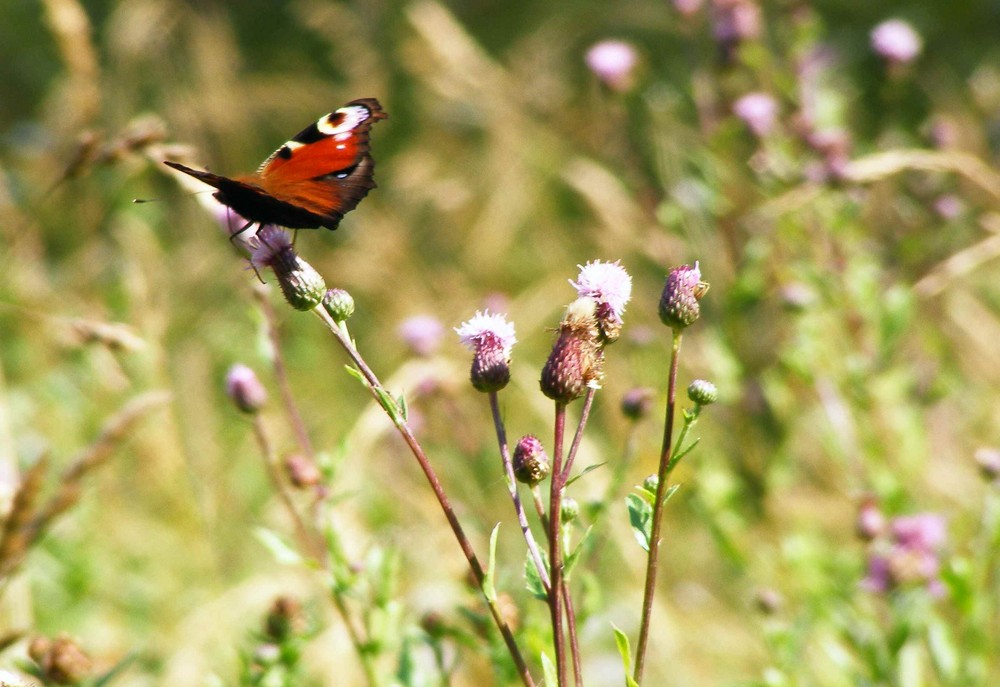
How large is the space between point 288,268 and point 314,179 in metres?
0.21

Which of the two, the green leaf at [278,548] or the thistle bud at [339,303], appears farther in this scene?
the green leaf at [278,548]

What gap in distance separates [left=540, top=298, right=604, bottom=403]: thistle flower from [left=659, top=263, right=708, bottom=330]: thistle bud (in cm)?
8

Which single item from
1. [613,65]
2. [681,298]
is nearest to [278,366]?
[681,298]

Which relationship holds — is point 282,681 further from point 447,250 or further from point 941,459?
point 447,250

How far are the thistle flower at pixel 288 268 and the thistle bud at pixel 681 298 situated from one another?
39cm

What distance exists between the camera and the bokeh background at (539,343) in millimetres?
2357

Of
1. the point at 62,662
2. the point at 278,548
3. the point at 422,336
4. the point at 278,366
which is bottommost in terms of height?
the point at 62,662

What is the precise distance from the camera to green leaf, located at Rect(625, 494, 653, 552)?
44.7 inches

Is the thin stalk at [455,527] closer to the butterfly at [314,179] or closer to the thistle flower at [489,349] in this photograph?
the thistle flower at [489,349]

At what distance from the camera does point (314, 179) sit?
1.40 m

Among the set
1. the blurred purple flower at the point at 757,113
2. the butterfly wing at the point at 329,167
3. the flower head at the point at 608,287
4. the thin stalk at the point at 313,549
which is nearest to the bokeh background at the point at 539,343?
the blurred purple flower at the point at 757,113

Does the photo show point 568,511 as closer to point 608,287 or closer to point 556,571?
point 556,571

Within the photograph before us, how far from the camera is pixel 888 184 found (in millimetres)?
3193

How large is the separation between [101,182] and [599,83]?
2.60 metres
